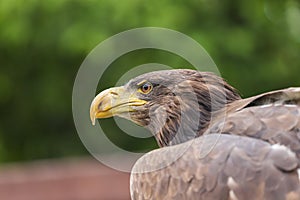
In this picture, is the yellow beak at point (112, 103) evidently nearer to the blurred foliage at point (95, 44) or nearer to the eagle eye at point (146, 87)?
the eagle eye at point (146, 87)

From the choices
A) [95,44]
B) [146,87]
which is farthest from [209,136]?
[95,44]

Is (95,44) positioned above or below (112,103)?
below

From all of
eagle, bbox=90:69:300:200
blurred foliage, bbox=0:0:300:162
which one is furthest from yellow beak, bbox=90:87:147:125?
blurred foliage, bbox=0:0:300:162

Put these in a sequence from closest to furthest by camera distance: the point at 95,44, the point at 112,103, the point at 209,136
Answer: the point at 209,136 < the point at 112,103 < the point at 95,44

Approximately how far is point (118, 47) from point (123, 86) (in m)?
5.23

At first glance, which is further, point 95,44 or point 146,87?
point 95,44

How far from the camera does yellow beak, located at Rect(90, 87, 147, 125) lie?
5137 millimetres

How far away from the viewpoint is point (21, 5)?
37.0 ft

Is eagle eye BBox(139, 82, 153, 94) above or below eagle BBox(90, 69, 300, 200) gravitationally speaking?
above

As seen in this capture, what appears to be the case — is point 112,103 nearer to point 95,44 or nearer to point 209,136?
point 209,136

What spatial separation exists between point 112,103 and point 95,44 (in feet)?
19.5

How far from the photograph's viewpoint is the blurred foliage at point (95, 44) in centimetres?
1109

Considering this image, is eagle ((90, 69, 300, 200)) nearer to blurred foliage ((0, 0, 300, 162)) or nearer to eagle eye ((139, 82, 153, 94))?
eagle eye ((139, 82, 153, 94))

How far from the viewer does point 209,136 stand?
447cm
